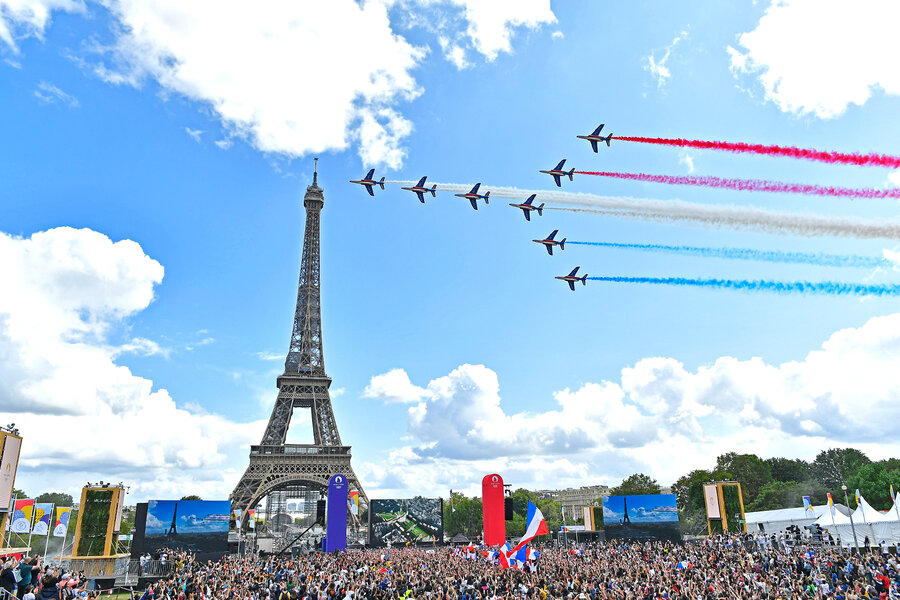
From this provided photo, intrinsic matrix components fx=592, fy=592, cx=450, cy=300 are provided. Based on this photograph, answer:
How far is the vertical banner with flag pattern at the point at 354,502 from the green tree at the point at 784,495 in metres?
69.7

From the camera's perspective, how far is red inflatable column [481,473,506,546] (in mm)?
32844

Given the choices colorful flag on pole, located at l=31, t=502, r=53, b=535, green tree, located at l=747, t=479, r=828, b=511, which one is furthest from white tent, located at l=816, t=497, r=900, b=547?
green tree, located at l=747, t=479, r=828, b=511

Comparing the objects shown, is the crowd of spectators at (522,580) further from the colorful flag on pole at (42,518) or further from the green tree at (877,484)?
the green tree at (877,484)

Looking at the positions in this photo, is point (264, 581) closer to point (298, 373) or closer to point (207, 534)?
point (207, 534)

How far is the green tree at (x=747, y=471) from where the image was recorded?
108m

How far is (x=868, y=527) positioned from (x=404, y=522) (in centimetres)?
3266

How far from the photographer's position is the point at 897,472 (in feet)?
261

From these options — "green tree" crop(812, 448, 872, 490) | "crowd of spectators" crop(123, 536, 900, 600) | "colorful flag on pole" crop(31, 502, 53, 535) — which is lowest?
"crowd of spectators" crop(123, 536, 900, 600)

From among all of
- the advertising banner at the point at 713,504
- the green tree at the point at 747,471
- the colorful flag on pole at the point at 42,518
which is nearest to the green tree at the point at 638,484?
the green tree at the point at 747,471

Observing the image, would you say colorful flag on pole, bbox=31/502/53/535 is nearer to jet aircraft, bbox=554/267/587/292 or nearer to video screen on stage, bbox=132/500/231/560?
video screen on stage, bbox=132/500/231/560

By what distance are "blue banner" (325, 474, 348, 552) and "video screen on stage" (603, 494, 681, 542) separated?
76.3 ft

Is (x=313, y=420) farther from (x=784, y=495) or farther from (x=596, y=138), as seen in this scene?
(x=784, y=495)

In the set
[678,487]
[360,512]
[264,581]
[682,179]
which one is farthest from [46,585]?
[678,487]

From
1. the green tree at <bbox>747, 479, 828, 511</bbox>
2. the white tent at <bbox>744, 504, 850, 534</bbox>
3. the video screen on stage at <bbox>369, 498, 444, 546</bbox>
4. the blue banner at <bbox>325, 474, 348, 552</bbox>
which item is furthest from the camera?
the green tree at <bbox>747, 479, 828, 511</bbox>
